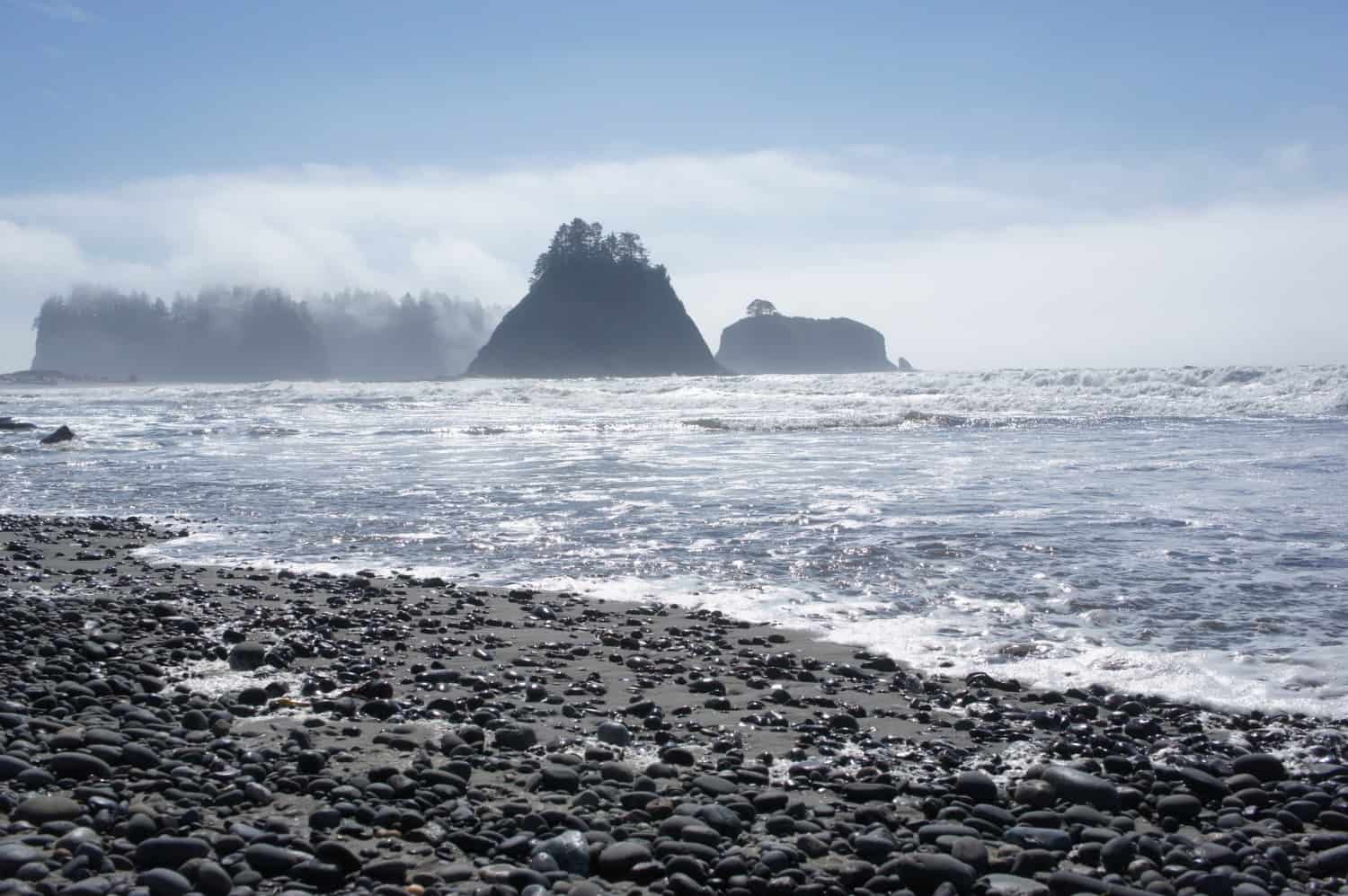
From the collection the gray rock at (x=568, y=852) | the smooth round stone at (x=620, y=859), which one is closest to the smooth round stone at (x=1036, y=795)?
the smooth round stone at (x=620, y=859)

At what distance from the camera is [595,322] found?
108375 mm

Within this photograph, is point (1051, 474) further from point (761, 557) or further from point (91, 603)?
point (91, 603)

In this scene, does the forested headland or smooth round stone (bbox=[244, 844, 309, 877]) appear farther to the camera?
the forested headland

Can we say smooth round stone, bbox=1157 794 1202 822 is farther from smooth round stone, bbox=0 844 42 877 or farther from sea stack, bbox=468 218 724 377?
sea stack, bbox=468 218 724 377

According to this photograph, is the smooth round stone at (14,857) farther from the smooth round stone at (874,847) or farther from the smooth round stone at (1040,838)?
the smooth round stone at (1040,838)

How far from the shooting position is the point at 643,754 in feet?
14.8

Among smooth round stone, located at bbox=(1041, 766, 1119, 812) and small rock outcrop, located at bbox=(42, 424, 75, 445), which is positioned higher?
small rock outcrop, located at bbox=(42, 424, 75, 445)

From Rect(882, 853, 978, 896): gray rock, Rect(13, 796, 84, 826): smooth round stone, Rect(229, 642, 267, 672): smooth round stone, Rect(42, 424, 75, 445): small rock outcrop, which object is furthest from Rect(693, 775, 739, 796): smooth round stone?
Rect(42, 424, 75, 445): small rock outcrop

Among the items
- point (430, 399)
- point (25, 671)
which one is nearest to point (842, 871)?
point (25, 671)

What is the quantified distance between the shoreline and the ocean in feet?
3.10

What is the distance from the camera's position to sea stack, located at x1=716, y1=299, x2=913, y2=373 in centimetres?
15175

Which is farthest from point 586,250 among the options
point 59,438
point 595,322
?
point 59,438

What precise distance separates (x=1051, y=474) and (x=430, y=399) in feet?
123

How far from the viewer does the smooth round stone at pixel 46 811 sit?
353cm
